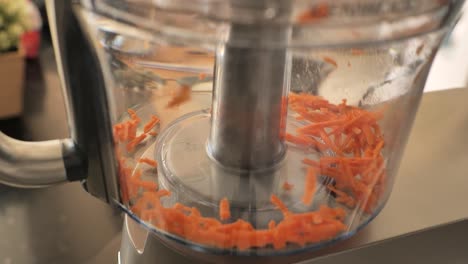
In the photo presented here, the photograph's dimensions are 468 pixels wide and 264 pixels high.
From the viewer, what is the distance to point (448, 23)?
33 cm

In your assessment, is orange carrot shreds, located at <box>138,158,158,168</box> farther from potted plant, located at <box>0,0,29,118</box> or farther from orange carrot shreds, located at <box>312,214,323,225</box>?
potted plant, located at <box>0,0,29,118</box>

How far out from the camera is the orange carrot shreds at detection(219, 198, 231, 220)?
1.23ft

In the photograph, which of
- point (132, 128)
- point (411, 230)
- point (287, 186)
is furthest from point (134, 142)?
point (411, 230)

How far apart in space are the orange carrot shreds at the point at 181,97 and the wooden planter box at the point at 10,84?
14.2 inches

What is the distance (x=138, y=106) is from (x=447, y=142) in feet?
1.04

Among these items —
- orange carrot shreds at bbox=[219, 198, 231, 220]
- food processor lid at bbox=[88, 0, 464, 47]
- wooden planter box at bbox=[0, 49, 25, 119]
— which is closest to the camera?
food processor lid at bbox=[88, 0, 464, 47]

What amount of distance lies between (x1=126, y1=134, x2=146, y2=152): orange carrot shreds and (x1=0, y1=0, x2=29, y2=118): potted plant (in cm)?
31

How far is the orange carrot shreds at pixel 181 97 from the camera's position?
364 millimetres

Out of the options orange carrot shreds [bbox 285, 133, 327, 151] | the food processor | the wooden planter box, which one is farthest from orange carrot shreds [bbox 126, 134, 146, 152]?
the wooden planter box

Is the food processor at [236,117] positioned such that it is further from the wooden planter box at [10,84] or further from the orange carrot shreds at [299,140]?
the wooden planter box at [10,84]

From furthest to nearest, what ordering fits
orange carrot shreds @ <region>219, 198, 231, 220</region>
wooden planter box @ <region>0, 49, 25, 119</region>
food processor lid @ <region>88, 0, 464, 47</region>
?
wooden planter box @ <region>0, 49, 25, 119</region> → orange carrot shreds @ <region>219, 198, 231, 220</region> → food processor lid @ <region>88, 0, 464, 47</region>

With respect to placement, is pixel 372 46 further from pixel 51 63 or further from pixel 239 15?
pixel 51 63

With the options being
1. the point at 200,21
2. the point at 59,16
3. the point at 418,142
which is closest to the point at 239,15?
the point at 200,21

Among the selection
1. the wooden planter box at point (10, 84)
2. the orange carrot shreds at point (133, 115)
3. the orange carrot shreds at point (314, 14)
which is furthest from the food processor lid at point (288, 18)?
the wooden planter box at point (10, 84)
